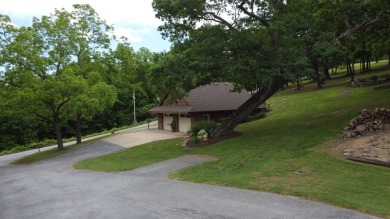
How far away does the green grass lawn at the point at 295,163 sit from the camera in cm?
1018

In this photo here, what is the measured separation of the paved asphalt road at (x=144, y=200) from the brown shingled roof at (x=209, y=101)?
603 inches

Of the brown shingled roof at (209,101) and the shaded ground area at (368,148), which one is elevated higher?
the brown shingled roof at (209,101)

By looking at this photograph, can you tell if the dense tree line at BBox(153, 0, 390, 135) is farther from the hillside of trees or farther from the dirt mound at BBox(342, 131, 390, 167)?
the dirt mound at BBox(342, 131, 390, 167)

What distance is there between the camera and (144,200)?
1075cm

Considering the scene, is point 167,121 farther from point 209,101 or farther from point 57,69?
point 57,69

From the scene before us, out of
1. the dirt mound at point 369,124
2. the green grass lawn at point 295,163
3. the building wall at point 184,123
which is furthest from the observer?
the building wall at point 184,123

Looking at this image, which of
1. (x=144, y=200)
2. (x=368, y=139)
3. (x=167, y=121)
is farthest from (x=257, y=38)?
(x=167, y=121)

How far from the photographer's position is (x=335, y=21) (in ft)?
70.2

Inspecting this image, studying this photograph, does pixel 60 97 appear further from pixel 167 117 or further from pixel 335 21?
pixel 335 21

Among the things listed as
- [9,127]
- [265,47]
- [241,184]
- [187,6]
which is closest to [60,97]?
[187,6]

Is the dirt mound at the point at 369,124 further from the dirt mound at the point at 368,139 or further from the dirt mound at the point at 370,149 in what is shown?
the dirt mound at the point at 370,149

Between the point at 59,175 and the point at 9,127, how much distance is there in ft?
138

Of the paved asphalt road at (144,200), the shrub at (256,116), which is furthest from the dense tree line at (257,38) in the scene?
the shrub at (256,116)

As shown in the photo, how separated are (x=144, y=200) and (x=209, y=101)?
23242mm
